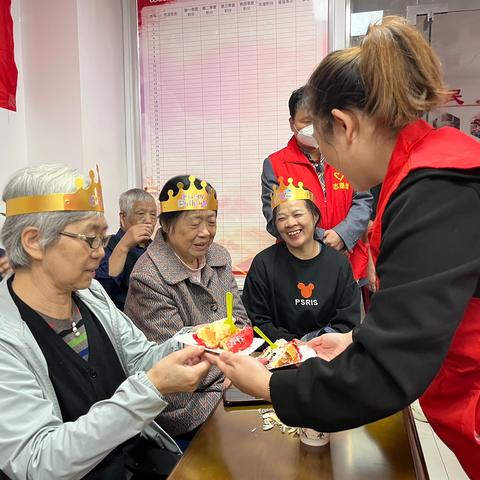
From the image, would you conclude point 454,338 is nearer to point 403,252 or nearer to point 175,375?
point 403,252

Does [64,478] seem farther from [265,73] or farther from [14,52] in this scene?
[265,73]

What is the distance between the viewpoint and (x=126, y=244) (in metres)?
2.79

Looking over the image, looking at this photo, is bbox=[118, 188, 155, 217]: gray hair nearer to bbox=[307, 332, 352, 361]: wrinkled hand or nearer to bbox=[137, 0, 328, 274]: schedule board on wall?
bbox=[137, 0, 328, 274]: schedule board on wall

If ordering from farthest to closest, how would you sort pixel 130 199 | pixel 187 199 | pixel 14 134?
pixel 130 199 < pixel 14 134 < pixel 187 199

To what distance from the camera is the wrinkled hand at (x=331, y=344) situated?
1405 mm

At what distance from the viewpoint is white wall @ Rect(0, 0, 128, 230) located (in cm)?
278

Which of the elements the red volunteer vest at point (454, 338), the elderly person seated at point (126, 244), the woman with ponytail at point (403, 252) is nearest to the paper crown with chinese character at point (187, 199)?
→ the elderly person seated at point (126, 244)

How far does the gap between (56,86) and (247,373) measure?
245 centimetres

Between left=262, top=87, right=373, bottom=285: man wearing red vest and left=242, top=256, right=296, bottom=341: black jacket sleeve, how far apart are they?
0.32 metres

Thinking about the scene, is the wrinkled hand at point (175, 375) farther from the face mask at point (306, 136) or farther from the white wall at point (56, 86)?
the white wall at point (56, 86)

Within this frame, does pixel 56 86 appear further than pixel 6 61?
Yes

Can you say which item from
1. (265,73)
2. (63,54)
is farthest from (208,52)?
(63,54)

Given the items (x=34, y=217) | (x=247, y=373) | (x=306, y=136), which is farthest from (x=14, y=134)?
(x=247, y=373)

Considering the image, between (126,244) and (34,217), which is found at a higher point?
(34,217)
